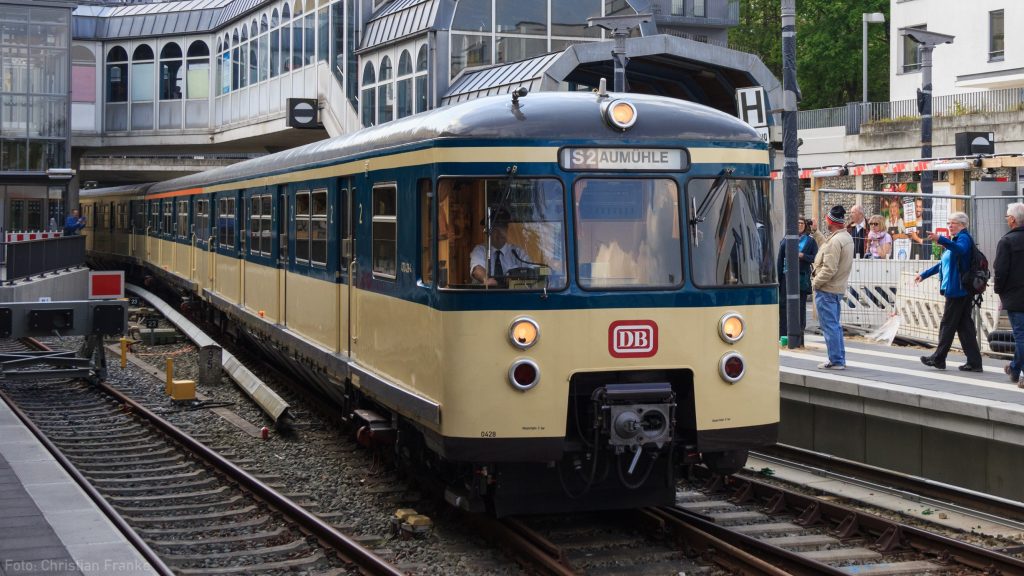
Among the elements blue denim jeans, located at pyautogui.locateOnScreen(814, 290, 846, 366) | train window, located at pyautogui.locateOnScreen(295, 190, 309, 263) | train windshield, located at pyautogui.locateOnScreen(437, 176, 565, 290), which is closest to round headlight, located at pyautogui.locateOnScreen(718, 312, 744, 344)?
train windshield, located at pyautogui.locateOnScreen(437, 176, 565, 290)

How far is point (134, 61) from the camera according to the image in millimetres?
46281

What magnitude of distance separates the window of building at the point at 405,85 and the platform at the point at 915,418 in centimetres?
1782

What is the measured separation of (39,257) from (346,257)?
47.1 feet

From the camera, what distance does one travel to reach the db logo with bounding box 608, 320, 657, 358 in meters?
8.31

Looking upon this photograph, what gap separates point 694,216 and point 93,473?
20.7ft

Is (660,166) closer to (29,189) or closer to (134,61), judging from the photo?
(29,189)

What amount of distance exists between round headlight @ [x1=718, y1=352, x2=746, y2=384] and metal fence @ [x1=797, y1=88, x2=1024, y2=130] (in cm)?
2931

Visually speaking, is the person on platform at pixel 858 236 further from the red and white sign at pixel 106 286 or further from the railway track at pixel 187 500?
the railway track at pixel 187 500

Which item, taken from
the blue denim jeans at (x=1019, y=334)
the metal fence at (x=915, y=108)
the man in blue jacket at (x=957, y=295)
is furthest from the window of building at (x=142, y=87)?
the blue denim jeans at (x=1019, y=334)

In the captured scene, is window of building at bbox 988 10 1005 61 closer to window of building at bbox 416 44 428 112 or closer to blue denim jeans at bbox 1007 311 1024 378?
window of building at bbox 416 44 428 112

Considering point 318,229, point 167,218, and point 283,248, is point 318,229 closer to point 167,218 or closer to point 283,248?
point 283,248

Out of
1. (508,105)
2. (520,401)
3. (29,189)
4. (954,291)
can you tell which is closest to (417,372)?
(520,401)

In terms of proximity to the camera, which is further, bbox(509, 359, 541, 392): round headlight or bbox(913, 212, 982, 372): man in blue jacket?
bbox(913, 212, 982, 372): man in blue jacket

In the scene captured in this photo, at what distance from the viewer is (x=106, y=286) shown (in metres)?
17.0
